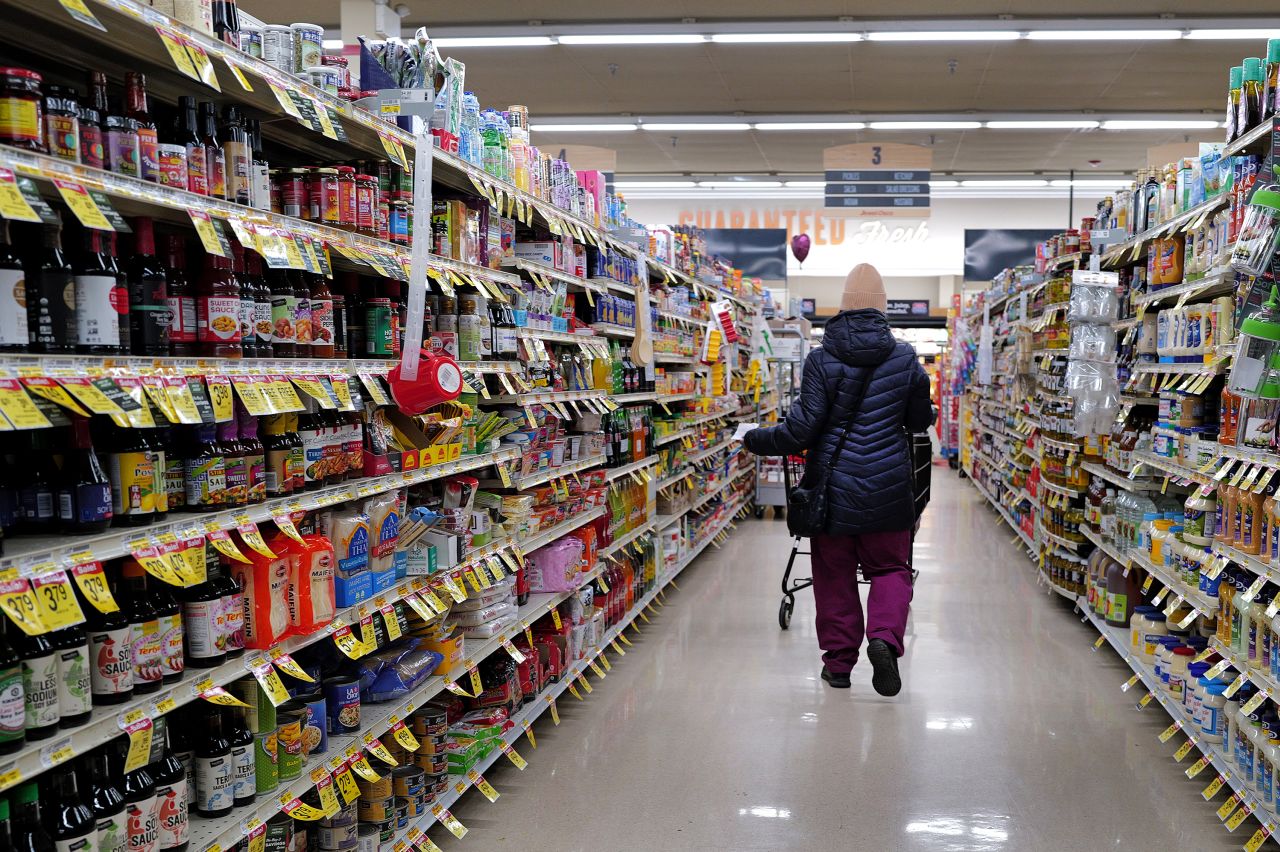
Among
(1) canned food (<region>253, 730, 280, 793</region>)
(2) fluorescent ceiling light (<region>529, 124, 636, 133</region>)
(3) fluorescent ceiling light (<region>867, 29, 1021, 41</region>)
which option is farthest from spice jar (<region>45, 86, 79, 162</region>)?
(2) fluorescent ceiling light (<region>529, 124, 636, 133</region>)

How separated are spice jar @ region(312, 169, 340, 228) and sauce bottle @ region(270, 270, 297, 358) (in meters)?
0.22

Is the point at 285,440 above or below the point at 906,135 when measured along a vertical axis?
below

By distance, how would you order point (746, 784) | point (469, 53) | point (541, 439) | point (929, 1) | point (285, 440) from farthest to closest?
point (469, 53) → point (929, 1) → point (541, 439) → point (746, 784) → point (285, 440)

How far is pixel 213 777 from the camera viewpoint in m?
2.24

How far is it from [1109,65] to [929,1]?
2.82m

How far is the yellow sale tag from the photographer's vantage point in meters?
1.78

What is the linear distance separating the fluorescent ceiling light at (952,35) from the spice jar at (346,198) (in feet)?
25.4

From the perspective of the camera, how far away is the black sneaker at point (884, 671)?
4.78 metres

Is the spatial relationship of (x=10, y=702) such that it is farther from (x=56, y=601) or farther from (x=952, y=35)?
(x=952, y=35)

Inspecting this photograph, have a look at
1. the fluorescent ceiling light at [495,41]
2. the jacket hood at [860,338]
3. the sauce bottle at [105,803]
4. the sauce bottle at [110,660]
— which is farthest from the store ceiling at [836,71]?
the sauce bottle at [105,803]

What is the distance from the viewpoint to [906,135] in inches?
533

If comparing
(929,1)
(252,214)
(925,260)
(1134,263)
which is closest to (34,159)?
(252,214)

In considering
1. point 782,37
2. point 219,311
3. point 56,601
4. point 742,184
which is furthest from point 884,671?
point 742,184

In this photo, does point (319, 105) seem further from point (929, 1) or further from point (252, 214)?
point (929, 1)
